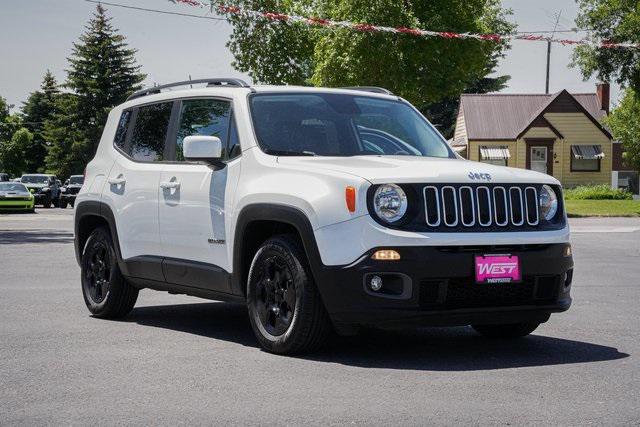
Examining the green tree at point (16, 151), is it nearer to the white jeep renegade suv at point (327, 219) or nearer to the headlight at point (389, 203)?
the white jeep renegade suv at point (327, 219)

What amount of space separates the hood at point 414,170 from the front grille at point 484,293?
0.66m

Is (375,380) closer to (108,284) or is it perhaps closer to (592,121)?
(108,284)

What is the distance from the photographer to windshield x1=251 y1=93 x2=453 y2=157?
8266mm

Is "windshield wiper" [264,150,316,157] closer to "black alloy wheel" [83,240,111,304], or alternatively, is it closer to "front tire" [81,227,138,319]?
"front tire" [81,227,138,319]

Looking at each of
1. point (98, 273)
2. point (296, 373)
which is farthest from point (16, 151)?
point (296, 373)

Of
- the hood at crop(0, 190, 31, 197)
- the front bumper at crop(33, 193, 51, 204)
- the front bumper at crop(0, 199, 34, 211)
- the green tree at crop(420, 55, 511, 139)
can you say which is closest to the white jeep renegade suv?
the front bumper at crop(0, 199, 34, 211)

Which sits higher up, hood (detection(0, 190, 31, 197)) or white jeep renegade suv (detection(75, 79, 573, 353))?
white jeep renegade suv (detection(75, 79, 573, 353))

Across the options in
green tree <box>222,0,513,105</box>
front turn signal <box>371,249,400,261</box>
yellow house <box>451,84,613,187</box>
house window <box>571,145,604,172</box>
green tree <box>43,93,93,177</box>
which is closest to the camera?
front turn signal <box>371,249,400,261</box>

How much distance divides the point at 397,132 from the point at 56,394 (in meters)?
3.63

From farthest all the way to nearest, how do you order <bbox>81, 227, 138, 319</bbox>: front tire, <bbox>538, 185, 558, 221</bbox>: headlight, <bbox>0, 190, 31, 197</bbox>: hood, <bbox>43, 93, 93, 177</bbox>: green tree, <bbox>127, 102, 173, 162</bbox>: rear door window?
<bbox>43, 93, 93, 177</bbox>: green tree, <bbox>0, 190, 31, 197</bbox>: hood, <bbox>81, 227, 138, 319</bbox>: front tire, <bbox>127, 102, 173, 162</bbox>: rear door window, <bbox>538, 185, 558, 221</bbox>: headlight

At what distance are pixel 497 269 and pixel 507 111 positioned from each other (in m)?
64.2

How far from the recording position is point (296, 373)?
7.04 metres

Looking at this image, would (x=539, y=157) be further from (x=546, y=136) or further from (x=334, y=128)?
(x=334, y=128)

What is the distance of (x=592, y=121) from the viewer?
67.9m
